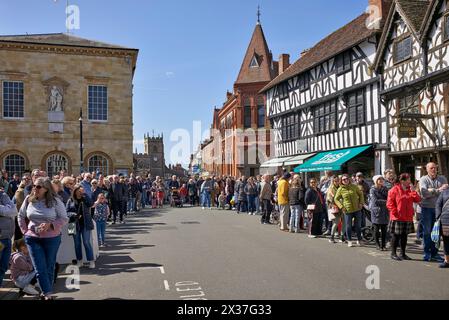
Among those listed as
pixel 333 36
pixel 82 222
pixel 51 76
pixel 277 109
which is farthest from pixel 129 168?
pixel 82 222

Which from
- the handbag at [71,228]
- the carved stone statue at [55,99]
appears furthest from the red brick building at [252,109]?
the handbag at [71,228]

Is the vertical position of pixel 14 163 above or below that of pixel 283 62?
below

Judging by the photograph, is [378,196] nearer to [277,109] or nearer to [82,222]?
[82,222]

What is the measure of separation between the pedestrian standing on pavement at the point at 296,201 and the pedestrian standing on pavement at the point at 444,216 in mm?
5484

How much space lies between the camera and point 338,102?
939 inches

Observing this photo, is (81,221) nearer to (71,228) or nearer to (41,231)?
(71,228)

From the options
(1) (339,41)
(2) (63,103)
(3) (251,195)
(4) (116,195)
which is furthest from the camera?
(2) (63,103)

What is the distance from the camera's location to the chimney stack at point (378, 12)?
2152 cm

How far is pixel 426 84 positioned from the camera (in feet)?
55.8

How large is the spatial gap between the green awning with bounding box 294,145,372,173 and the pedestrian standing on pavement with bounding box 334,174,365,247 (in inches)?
345

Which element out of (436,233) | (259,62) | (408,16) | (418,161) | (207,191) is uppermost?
(259,62)

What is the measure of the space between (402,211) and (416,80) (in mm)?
9282

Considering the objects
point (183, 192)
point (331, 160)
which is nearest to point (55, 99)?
point (183, 192)
